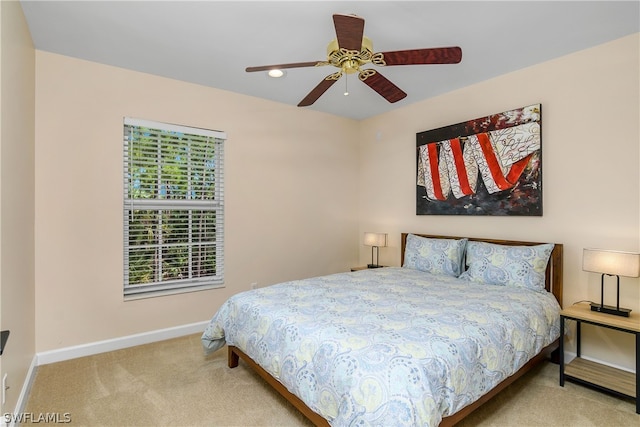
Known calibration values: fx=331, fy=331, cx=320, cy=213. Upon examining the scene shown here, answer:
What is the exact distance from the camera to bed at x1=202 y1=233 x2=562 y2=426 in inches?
60.7

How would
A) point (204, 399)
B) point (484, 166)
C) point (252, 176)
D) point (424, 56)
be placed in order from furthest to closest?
point (252, 176), point (484, 166), point (204, 399), point (424, 56)

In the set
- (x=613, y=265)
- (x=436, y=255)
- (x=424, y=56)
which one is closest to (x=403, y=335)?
(x=424, y=56)

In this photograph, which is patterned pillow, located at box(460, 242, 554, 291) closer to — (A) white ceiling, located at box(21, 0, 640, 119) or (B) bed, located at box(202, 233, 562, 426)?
(B) bed, located at box(202, 233, 562, 426)

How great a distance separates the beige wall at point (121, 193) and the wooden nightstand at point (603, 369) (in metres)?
2.86

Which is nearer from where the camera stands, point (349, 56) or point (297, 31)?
point (349, 56)

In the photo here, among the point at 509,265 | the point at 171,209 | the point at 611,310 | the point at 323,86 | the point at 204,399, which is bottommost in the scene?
the point at 204,399

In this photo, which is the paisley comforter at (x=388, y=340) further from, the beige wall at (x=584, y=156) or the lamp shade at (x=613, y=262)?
the beige wall at (x=584, y=156)

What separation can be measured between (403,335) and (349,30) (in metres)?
1.68

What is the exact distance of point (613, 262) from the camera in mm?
2395

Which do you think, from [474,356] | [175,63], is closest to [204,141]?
[175,63]

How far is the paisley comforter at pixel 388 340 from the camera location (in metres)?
1.52

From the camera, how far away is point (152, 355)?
119 inches

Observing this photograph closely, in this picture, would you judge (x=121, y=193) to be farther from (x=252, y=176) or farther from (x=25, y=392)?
(x=25, y=392)

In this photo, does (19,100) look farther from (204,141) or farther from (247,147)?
(247,147)
